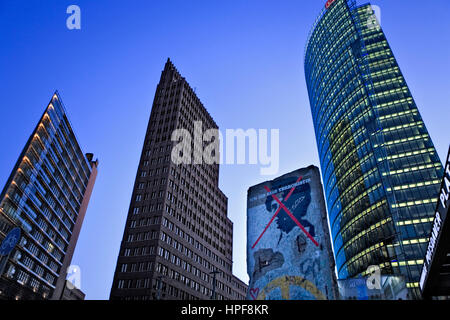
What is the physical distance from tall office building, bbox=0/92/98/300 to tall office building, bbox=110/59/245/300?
19785mm

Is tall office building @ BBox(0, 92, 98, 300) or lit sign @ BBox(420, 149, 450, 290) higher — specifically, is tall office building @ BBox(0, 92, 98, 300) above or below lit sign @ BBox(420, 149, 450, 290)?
above

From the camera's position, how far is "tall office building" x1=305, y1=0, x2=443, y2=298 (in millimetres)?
65000

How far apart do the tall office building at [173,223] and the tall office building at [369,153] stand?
35836 millimetres

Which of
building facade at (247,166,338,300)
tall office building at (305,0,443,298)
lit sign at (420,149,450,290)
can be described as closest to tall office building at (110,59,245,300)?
tall office building at (305,0,443,298)

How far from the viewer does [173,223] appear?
239 feet

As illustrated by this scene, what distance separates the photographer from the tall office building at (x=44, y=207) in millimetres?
59906

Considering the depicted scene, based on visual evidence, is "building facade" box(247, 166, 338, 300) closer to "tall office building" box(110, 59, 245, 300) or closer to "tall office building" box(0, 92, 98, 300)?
"tall office building" box(110, 59, 245, 300)

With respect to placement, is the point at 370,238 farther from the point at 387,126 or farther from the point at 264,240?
the point at 264,240

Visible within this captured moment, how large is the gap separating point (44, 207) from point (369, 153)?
8226 cm

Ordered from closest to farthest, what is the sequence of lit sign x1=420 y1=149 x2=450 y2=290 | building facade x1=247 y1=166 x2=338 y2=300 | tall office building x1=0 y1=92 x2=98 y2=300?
building facade x1=247 y1=166 x2=338 y2=300 < lit sign x1=420 y1=149 x2=450 y2=290 < tall office building x1=0 y1=92 x2=98 y2=300

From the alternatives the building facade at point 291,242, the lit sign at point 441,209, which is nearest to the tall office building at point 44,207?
the building facade at point 291,242

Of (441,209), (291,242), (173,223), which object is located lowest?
(291,242)

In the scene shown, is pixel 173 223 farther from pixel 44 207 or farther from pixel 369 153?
pixel 369 153

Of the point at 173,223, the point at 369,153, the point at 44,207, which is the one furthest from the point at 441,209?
the point at 44,207
